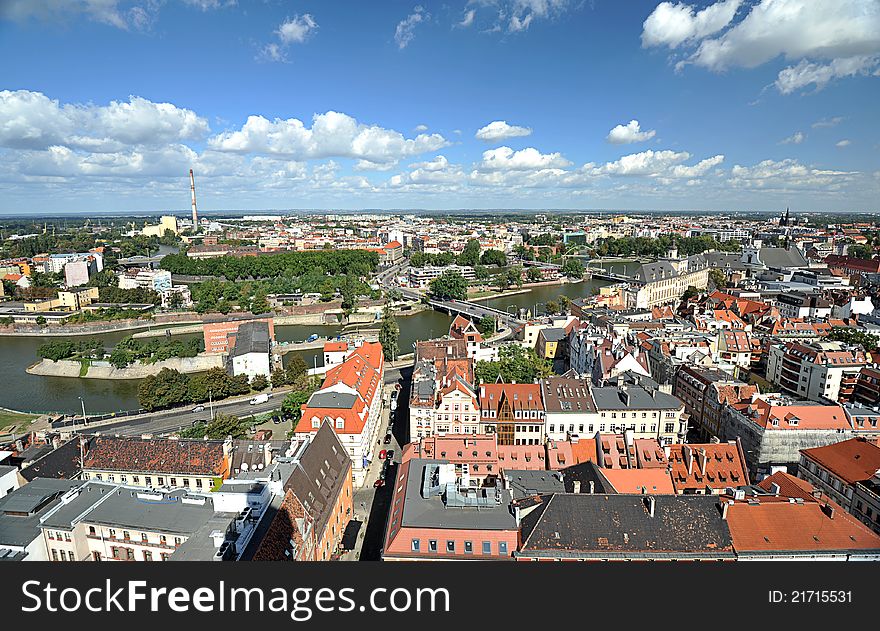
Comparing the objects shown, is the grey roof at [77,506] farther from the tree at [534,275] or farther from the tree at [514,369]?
the tree at [534,275]

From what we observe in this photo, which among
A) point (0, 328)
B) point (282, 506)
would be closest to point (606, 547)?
point (282, 506)

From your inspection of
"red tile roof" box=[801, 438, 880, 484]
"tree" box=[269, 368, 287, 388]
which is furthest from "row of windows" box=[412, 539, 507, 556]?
"tree" box=[269, 368, 287, 388]

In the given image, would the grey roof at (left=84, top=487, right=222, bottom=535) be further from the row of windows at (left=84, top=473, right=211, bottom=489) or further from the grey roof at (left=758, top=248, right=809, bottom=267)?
the grey roof at (left=758, top=248, right=809, bottom=267)

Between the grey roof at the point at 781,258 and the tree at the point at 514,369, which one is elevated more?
the grey roof at the point at 781,258

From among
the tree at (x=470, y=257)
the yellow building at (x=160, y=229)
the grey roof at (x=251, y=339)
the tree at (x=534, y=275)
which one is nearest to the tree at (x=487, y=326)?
the grey roof at (x=251, y=339)

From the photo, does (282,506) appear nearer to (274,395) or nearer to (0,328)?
(274,395)

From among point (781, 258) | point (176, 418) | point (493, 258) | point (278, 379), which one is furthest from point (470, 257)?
point (176, 418)

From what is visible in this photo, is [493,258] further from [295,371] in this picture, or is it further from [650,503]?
[650,503]
